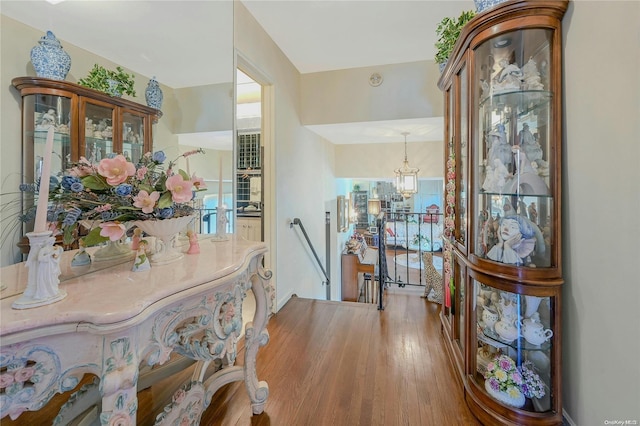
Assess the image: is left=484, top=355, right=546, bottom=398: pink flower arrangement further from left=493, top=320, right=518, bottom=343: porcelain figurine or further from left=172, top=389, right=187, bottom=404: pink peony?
left=172, top=389, right=187, bottom=404: pink peony

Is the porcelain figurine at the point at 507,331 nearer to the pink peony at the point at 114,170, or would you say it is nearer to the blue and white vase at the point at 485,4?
the blue and white vase at the point at 485,4

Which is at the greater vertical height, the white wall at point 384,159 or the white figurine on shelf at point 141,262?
the white wall at point 384,159

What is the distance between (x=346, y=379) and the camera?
1806 mm

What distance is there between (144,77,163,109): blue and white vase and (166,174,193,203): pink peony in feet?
Result: 1.84

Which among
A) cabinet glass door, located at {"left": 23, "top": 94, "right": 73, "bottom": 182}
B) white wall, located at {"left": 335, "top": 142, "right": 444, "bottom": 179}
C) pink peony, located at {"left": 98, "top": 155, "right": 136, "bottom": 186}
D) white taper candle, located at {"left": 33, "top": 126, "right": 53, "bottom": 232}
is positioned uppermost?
white wall, located at {"left": 335, "top": 142, "right": 444, "bottom": 179}

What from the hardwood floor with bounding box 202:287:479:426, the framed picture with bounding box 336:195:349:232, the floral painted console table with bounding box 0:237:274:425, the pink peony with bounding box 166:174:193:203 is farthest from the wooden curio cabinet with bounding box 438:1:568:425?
the framed picture with bounding box 336:195:349:232

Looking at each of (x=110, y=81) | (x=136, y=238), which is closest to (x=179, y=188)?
(x=136, y=238)

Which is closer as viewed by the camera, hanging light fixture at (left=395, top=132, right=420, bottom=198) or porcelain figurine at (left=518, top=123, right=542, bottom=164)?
porcelain figurine at (left=518, top=123, right=542, bottom=164)

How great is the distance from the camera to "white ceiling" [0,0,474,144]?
3.59 feet

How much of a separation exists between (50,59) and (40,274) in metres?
0.76

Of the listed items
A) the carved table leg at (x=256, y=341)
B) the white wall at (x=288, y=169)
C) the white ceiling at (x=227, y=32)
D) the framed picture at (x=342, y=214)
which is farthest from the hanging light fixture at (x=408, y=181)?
the carved table leg at (x=256, y=341)

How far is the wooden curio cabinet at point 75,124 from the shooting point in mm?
894

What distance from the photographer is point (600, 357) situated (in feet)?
3.81

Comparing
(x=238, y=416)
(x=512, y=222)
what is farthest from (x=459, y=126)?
(x=238, y=416)
